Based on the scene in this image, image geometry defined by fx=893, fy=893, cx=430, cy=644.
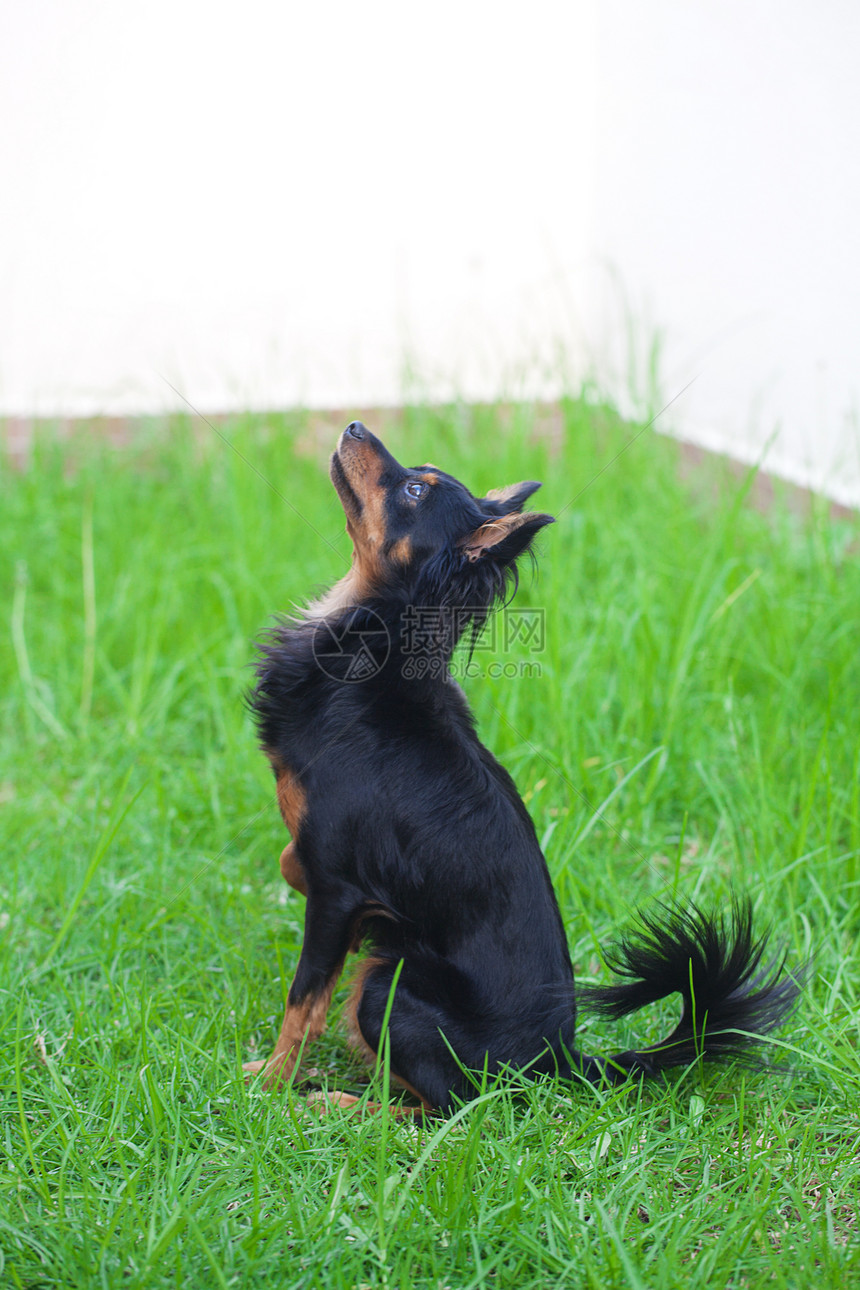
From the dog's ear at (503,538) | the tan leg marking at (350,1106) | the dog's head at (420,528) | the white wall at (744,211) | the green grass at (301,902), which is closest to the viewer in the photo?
the green grass at (301,902)

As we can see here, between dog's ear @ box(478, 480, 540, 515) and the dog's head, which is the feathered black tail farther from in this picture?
dog's ear @ box(478, 480, 540, 515)

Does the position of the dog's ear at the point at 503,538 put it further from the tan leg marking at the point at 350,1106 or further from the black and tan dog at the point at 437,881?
the tan leg marking at the point at 350,1106

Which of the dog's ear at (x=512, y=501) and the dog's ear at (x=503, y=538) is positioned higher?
the dog's ear at (x=512, y=501)

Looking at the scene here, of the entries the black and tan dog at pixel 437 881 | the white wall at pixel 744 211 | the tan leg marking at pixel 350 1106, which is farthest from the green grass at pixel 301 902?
the white wall at pixel 744 211

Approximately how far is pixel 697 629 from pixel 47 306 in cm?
468

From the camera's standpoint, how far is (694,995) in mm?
2072

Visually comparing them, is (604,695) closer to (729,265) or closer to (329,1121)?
(329,1121)

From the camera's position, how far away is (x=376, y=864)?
205 centimetres

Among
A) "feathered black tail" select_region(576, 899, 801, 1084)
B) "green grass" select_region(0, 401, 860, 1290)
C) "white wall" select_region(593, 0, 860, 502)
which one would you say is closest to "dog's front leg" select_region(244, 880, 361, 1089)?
"green grass" select_region(0, 401, 860, 1290)

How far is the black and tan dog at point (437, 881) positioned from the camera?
78.9 inches

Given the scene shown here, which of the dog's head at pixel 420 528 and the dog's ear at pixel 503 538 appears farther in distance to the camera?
the dog's head at pixel 420 528

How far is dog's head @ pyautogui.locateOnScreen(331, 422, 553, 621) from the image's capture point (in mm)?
2117

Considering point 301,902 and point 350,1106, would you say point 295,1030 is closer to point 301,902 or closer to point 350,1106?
point 350,1106

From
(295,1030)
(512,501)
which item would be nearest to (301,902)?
(295,1030)
